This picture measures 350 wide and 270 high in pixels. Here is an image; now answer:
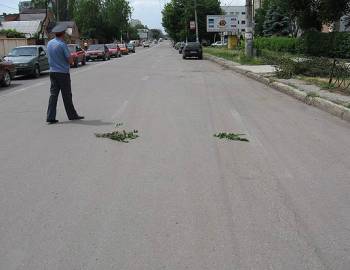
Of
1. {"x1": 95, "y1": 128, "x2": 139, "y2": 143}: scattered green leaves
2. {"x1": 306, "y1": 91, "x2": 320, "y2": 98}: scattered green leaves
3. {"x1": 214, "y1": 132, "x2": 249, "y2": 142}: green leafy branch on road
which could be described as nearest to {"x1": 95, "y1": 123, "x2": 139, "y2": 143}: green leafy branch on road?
{"x1": 95, "y1": 128, "x2": 139, "y2": 143}: scattered green leaves

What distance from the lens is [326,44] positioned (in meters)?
34.2

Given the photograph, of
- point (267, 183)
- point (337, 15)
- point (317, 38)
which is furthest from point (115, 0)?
point (267, 183)

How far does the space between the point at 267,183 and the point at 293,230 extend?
1462mm

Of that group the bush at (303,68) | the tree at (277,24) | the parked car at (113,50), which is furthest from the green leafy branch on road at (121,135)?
the tree at (277,24)

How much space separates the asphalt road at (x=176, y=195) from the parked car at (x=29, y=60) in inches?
552

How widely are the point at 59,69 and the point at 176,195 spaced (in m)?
5.82

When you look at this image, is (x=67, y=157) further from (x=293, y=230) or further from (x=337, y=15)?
(x=337, y=15)

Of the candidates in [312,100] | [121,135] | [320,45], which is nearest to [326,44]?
[320,45]

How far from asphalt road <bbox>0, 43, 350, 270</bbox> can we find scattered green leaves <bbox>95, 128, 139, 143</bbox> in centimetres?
20

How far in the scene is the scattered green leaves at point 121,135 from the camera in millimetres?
8694

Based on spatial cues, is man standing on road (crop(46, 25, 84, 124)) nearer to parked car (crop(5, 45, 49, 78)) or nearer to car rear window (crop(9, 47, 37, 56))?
parked car (crop(5, 45, 49, 78))

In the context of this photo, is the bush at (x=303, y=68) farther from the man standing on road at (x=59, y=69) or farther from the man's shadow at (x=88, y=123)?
the man standing on road at (x=59, y=69)

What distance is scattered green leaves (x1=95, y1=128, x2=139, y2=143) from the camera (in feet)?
28.5

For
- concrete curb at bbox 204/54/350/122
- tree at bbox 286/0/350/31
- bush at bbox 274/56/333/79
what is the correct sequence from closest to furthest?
concrete curb at bbox 204/54/350/122, bush at bbox 274/56/333/79, tree at bbox 286/0/350/31
